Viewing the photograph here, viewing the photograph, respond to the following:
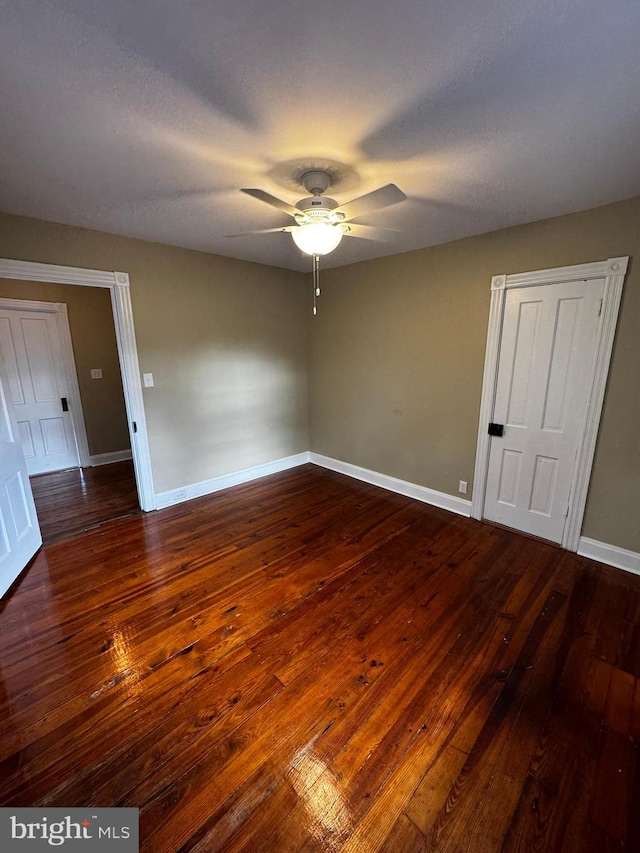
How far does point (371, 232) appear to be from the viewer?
2791mm

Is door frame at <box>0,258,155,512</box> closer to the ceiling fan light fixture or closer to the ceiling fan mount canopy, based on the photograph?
the ceiling fan mount canopy

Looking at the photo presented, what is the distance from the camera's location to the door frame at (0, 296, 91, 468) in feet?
13.7

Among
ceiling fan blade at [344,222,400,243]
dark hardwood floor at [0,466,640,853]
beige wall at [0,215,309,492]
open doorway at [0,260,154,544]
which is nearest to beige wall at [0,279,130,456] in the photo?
open doorway at [0,260,154,544]

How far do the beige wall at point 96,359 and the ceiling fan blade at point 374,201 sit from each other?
4.06 metres

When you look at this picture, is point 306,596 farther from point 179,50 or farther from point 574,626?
point 179,50

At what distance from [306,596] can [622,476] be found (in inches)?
93.2

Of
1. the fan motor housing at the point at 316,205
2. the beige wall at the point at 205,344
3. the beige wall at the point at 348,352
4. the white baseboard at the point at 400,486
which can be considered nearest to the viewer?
the fan motor housing at the point at 316,205

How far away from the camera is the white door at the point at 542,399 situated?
247cm

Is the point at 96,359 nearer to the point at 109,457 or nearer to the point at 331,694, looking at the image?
the point at 109,457

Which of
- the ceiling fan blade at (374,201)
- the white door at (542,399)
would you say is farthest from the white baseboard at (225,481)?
the ceiling fan blade at (374,201)

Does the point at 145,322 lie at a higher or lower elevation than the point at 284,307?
lower

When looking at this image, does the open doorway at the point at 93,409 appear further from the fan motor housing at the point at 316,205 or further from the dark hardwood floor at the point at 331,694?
the fan motor housing at the point at 316,205

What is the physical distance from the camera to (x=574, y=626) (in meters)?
1.99

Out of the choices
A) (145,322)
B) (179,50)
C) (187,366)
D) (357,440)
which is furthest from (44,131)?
(357,440)
